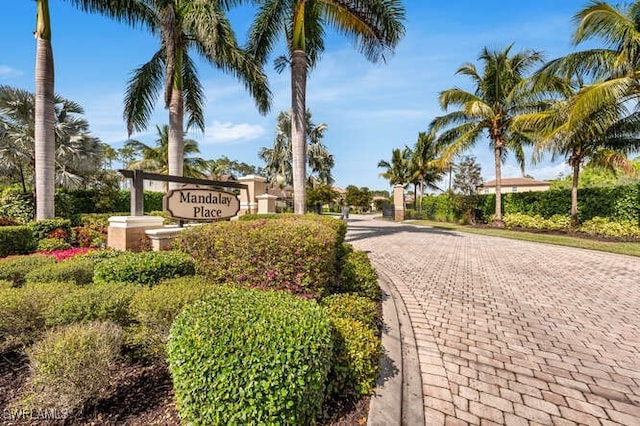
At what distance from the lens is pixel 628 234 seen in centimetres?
1135

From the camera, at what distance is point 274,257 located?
318cm

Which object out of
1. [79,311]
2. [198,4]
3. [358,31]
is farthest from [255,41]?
[79,311]

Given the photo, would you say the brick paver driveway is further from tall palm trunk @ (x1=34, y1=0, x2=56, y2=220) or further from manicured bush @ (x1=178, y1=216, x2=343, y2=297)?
tall palm trunk @ (x1=34, y1=0, x2=56, y2=220)

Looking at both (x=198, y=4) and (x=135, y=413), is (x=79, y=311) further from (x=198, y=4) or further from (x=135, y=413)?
(x=198, y=4)

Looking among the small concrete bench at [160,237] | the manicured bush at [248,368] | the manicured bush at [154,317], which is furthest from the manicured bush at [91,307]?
the small concrete bench at [160,237]

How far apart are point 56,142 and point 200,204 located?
13.2m

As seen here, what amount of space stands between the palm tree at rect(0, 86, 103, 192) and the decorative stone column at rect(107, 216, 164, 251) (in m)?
10.6

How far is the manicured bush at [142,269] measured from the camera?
126 inches

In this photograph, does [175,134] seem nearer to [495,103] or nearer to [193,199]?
[193,199]

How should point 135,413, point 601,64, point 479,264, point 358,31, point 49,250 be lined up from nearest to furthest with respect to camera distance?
point 135,413 → point 49,250 → point 479,264 → point 358,31 → point 601,64

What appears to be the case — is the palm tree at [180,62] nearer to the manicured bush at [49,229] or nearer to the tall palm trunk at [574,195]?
the manicured bush at [49,229]

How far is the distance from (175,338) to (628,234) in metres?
17.2

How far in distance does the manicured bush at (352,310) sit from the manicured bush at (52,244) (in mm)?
7102

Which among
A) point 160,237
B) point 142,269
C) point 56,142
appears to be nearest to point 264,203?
point 160,237
